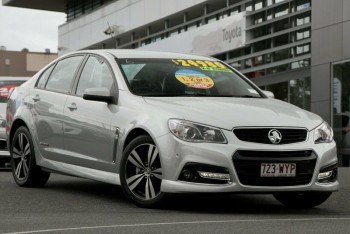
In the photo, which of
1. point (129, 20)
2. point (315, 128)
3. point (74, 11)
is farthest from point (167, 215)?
point (74, 11)

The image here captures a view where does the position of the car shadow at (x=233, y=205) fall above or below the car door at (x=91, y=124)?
below

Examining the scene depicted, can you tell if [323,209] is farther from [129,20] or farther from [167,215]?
[129,20]

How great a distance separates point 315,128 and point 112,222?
6.94ft

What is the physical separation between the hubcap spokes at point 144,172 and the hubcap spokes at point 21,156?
2331 millimetres

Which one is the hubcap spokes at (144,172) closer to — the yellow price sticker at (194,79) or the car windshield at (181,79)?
the car windshield at (181,79)

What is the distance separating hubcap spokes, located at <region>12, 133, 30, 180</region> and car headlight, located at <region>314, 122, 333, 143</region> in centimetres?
361

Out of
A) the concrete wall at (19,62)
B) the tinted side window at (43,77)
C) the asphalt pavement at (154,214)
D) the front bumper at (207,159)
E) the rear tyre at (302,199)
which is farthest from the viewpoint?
the concrete wall at (19,62)

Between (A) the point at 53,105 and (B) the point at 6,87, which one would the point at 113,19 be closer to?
(B) the point at 6,87

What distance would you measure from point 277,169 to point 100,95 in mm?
1920

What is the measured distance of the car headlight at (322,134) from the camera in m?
6.77

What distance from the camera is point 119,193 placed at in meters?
8.30

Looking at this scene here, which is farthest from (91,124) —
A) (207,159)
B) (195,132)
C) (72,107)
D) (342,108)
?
(342,108)

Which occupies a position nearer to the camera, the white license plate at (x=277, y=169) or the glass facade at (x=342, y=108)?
the white license plate at (x=277, y=169)

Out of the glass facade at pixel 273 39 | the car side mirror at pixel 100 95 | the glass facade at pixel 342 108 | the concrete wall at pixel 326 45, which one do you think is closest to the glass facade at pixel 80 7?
the glass facade at pixel 273 39
